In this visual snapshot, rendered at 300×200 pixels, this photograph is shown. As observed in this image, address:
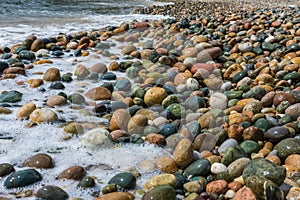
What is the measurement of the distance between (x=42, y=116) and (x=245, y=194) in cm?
190

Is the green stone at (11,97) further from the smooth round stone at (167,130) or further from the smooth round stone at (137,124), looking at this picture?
the smooth round stone at (167,130)

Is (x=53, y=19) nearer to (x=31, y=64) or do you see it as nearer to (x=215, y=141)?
(x=31, y=64)

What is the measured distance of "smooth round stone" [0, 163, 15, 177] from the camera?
2.09 m

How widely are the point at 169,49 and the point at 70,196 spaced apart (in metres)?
2.97

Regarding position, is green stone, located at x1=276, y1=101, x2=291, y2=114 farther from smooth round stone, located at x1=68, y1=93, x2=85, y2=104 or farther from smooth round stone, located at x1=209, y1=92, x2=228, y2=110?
smooth round stone, located at x1=68, y1=93, x2=85, y2=104

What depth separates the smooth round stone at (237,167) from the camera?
204cm

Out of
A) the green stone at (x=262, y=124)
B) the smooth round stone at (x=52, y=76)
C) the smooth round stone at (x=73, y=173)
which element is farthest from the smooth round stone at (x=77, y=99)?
the green stone at (x=262, y=124)

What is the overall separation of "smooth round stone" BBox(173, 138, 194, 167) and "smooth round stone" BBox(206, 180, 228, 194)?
30 centimetres

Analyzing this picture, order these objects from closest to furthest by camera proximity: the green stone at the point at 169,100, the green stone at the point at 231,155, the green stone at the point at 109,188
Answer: the green stone at the point at 109,188 → the green stone at the point at 231,155 → the green stone at the point at 169,100

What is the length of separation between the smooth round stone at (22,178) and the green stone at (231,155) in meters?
1.28

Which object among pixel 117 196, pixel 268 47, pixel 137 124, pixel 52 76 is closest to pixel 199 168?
Answer: pixel 117 196

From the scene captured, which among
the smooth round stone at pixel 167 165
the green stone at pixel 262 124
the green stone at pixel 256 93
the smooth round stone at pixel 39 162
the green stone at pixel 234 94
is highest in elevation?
the green stone at pixel 256 93

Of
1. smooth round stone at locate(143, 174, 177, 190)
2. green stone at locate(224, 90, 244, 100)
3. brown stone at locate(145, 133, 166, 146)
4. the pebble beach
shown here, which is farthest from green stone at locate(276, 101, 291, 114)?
smooth round stone at locate(143, 174, 177, 190)

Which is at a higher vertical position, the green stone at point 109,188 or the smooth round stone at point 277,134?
the smooth round stone at point 277,134
